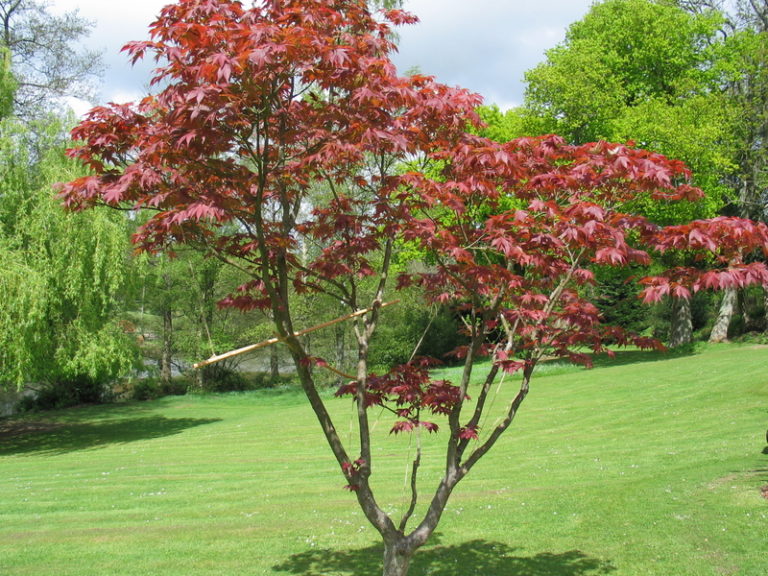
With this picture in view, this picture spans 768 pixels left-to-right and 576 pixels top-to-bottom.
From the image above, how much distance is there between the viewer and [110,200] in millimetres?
3725

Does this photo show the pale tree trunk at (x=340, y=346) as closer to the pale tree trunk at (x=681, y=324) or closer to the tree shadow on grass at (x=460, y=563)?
the pale tree trunk at (x=681, y=324)

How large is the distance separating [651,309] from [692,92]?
33.0 ft

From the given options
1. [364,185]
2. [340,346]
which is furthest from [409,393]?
[340,346]

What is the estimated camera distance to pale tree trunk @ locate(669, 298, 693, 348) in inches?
964

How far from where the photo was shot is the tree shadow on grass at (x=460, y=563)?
219 inches

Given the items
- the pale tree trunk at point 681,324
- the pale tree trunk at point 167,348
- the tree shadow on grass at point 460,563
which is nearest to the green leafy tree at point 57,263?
the tree shadow on grass at point 460,563

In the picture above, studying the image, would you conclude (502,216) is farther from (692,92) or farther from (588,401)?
(692,92)

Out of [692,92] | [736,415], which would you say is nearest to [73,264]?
[736,415]

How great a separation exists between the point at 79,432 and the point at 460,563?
16.1m

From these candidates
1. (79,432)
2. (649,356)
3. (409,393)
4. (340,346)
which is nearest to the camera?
(409,393)

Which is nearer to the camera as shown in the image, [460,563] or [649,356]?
[460,563]

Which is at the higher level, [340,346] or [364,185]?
[364,185]

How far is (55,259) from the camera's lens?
50.3ft

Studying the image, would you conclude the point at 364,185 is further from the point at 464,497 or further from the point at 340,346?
the point at 340,346
